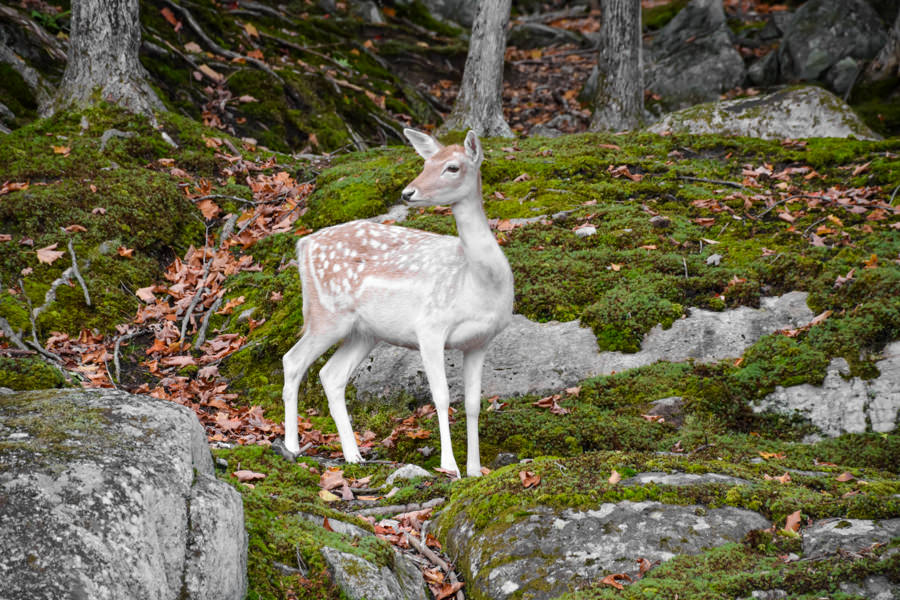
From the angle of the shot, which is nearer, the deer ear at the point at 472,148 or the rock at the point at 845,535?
the rock at the point at 845,535

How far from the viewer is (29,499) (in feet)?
8.58

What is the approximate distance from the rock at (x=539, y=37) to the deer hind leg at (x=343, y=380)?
18.2m

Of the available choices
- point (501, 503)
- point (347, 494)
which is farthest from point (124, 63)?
point (501, 503)

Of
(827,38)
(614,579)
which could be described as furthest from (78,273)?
(827,38)

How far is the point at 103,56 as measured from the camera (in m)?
11.5

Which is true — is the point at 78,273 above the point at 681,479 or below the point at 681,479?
above

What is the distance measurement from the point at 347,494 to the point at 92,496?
8.99ft

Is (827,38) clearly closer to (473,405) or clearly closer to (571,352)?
(571,352)

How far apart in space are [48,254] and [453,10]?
1746 centimetres

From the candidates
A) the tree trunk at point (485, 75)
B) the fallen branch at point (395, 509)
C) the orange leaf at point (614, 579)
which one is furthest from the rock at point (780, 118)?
the orange leaf at point (614, 579)

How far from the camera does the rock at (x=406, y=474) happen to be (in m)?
5.54

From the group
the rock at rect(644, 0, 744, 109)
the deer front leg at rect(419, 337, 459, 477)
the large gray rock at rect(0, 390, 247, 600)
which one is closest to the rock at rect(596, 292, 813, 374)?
the deer front leg at rect(419, 337, 459, 477)

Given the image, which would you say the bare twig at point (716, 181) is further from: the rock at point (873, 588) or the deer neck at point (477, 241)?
the rock at point (873, 588)

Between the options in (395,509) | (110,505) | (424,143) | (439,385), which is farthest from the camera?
(424,143)
